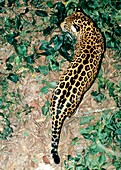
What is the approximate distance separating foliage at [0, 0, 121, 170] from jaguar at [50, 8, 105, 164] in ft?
1.22

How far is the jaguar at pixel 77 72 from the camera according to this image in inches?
243

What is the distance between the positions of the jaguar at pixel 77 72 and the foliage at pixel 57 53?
1.22 feet

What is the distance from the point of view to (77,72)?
641cm

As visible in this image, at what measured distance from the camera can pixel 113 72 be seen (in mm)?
7523

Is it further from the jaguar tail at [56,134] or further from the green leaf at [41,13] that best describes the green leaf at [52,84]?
the green leaf at [41,13]

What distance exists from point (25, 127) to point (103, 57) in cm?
250

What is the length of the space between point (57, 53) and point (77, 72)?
49.3 inches

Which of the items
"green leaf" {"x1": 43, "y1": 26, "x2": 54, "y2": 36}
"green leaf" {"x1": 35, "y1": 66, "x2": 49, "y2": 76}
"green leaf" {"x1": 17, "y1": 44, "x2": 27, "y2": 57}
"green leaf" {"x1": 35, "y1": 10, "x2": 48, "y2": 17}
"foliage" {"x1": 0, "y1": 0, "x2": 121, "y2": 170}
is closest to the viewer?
"foliage" {"x1": 0, "y1": 0, "x2": 121, "y2": 170}

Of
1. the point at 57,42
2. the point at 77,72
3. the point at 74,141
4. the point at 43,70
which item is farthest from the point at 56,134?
the point at 57,42

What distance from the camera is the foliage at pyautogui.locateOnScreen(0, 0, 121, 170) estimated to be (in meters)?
6.49

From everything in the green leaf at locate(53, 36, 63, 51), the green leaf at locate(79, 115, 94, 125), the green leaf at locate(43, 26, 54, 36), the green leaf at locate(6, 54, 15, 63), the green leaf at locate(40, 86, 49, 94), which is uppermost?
the green leaf at locate(43, 26, 54, 36)

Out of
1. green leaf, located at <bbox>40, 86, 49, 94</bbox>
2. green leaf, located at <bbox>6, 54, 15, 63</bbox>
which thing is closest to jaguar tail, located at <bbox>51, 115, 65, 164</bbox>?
green leaf, located at <bbox>40, 86, 49, 94</bbox>

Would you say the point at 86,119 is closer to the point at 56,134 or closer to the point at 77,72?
the point at 56,134

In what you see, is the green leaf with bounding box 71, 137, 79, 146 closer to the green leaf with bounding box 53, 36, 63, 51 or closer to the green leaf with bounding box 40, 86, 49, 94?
the green leaf with bounding box 40, 86, 49, 94
